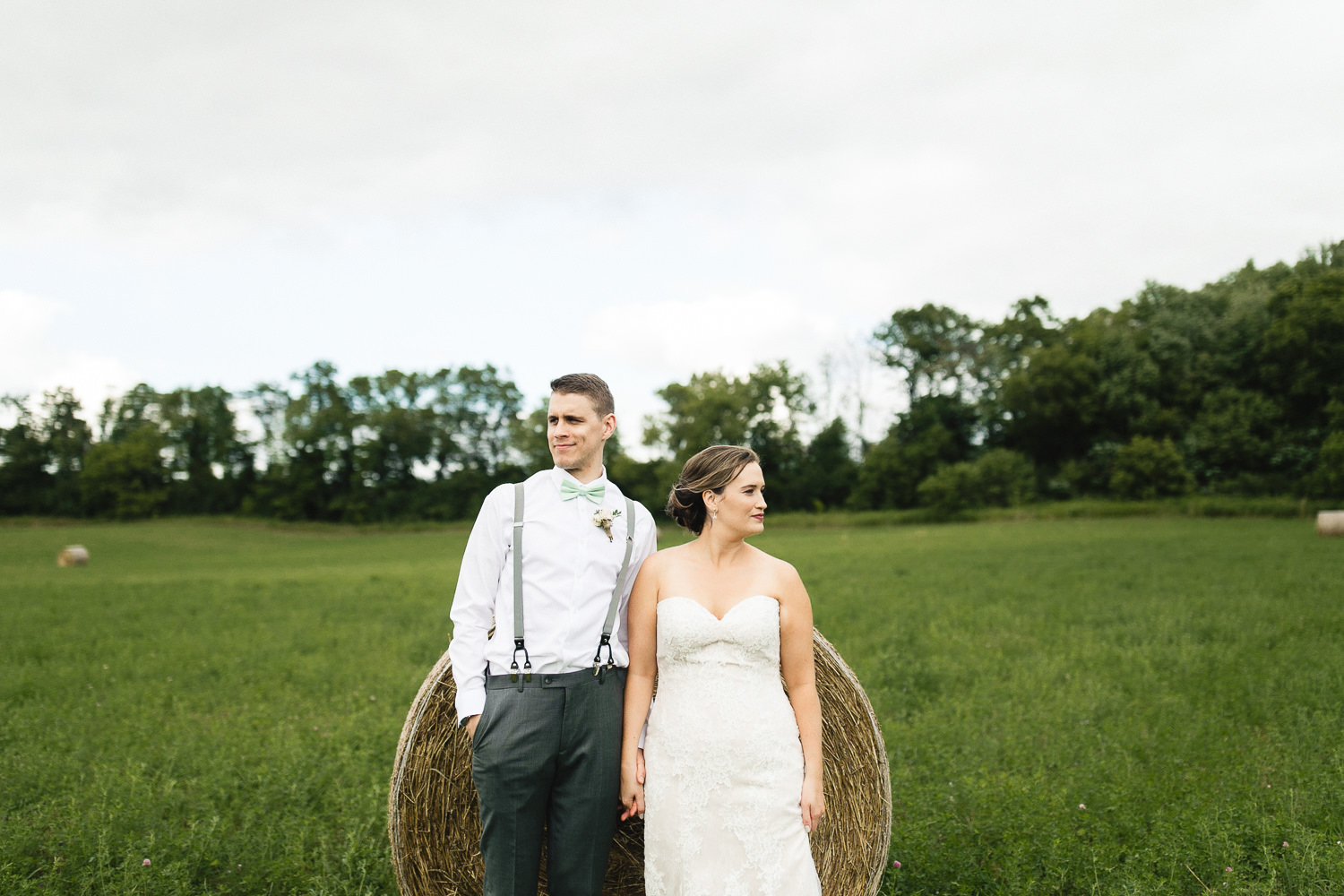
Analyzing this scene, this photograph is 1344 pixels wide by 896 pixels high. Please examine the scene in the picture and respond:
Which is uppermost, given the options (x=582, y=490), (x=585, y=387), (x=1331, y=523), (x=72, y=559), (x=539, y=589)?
(x=585, y=387)

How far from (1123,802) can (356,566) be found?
26.0m

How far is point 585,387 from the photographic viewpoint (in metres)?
3.34

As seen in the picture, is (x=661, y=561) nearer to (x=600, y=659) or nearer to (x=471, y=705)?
(x=600, y=659)

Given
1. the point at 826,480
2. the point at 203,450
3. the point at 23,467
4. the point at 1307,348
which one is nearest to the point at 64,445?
the point at 23,467

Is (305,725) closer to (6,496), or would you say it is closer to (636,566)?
(636,566)

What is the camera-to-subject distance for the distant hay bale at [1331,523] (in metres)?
22.0

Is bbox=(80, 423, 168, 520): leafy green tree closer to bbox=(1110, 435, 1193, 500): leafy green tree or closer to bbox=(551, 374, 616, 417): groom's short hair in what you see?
bbox=(1110, 435, 1193, 500): leafy green tree

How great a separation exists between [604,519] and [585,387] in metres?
0.55

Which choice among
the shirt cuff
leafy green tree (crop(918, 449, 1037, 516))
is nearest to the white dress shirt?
the shirt cuff

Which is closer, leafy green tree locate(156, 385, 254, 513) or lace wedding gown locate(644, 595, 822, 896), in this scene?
lace wedding gown locate(644, 595, 822, 896)

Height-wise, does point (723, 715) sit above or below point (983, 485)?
above

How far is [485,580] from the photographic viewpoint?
3.29 metres

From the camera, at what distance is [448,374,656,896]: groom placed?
10.2ft

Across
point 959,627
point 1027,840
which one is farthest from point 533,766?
point 959,627
